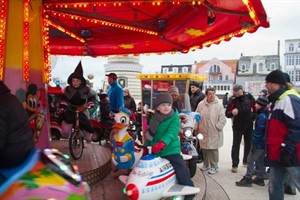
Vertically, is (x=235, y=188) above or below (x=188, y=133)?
below

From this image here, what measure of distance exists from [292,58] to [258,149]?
53.0 m

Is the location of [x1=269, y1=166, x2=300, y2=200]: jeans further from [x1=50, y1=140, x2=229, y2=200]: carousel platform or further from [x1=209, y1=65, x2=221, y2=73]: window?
[x1=209, y1=65, x2=221, y2=73]: window

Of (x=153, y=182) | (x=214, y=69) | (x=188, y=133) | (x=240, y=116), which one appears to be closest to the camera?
(x=153, y=182)

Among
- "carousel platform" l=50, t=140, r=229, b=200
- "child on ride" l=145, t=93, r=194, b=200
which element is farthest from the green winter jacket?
"carousel platform" l=50, t=140, r=229, b=200

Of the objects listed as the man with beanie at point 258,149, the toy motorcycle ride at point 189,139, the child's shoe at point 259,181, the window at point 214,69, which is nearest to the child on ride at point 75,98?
the toy motorcycle ride at point 189,139

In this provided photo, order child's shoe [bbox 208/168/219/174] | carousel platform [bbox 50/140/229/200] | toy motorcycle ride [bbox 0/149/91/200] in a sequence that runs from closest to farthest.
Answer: toy motorcycle ride [bbox 0/149/91/200] → carousel platform [bbox 50/140/229/200] → child's shoe [bbox 208/168/219/174]

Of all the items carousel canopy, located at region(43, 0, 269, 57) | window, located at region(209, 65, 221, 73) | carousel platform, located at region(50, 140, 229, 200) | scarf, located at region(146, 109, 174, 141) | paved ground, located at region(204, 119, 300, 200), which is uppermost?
window, located at region(209, 65, 221, 73)

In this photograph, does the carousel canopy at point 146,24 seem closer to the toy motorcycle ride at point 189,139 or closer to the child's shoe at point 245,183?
the toy motorcycle ride at point 189,139

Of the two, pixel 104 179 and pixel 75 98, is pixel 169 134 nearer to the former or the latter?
pixel 104 179

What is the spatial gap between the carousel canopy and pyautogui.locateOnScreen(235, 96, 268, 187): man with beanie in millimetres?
1473

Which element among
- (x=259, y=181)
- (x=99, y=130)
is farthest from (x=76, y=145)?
Answer: (x=259, y=181)

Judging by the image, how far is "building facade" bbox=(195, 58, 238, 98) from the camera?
147ft

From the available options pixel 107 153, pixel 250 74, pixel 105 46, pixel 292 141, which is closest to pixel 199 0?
pixel 292 141

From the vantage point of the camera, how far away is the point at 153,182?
332 cm
